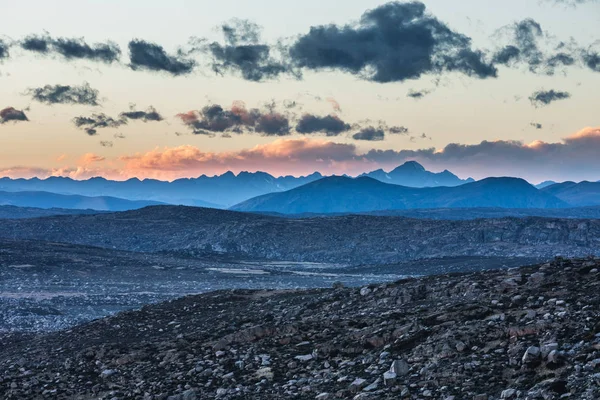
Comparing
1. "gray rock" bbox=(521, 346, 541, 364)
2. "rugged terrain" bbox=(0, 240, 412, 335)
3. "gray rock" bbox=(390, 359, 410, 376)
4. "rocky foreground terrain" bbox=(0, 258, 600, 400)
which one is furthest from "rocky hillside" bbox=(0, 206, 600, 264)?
"gray rock" bbox=(521, 346, 541, 364)

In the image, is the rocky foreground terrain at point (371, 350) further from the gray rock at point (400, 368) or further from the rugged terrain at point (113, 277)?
the rugged terrain at point (113, 277)

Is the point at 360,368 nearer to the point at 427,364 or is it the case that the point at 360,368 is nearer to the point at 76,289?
the point at 427,364

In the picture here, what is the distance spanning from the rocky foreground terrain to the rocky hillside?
8068cm

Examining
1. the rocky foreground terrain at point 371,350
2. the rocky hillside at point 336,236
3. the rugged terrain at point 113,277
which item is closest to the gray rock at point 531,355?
the rocky foreground terrain at point 371,350

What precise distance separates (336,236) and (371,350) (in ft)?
329

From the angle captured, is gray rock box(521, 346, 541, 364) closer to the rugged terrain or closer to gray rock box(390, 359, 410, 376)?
gray rock box(390, 359, 410, 376)

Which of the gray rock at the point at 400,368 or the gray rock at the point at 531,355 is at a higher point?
the gray rock at the point at 531,355

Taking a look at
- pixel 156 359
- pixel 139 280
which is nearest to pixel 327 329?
pixel 156 359

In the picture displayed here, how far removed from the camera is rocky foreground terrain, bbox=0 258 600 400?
12844mm

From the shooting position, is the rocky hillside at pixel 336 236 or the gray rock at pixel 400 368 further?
the rocky hillside at pixel 336 236

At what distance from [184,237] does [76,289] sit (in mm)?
62802

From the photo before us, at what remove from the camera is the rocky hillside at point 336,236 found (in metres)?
105

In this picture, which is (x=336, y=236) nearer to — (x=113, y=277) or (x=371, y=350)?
(x=113, y=277)

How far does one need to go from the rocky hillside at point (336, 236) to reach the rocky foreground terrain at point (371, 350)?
80.7 metres
